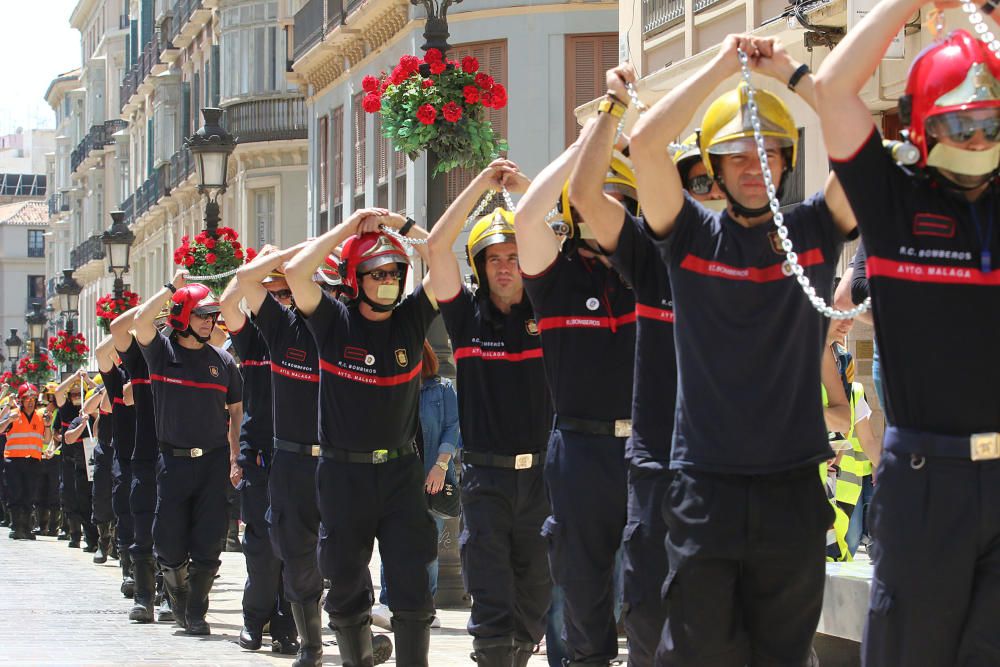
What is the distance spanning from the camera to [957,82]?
5062 millimetres

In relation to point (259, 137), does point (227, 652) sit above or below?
below

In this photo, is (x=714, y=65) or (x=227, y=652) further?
(x=227, y=652)

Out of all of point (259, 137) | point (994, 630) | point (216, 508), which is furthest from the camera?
point (259, 137)

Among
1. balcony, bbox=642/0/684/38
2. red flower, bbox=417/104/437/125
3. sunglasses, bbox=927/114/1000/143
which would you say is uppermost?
balcony, bbox=642/0/684/38

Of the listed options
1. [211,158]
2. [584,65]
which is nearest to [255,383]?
[211,158]

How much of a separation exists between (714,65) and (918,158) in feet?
2.60

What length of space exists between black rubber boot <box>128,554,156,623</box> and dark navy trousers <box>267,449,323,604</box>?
4073 millimetres

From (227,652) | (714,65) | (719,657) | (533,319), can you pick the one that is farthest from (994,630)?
(227,652)

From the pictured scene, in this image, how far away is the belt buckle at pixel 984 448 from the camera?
495 cm

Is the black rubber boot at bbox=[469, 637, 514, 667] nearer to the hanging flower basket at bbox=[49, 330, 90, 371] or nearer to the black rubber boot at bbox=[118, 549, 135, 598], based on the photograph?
the black rubber boot at bbox=[118, 549, 135, 598]

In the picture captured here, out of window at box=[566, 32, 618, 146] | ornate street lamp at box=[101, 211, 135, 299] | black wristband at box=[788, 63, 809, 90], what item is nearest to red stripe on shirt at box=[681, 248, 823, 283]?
black wristband at box=[788, 63, 809, 90]

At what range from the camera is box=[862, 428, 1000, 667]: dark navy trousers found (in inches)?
193

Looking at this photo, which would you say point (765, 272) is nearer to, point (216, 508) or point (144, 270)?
point (216, 508)

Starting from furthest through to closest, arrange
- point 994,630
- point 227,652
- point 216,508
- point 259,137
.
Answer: point 259,137
point 216,508
point 227,652
point 994,630
